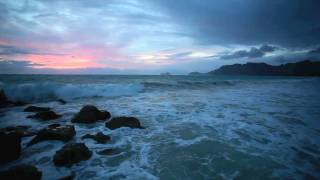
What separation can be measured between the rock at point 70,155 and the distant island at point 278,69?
110409 mm

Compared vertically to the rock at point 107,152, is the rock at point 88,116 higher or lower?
higher

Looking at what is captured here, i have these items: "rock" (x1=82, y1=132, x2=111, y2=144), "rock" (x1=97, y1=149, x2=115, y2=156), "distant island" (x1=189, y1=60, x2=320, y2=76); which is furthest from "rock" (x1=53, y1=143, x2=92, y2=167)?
"distant island" (x1=189, y1=60, x2=320, y2=76)

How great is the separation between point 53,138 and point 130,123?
103 inches

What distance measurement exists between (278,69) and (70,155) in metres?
136

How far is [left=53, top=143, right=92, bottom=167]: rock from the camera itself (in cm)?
439

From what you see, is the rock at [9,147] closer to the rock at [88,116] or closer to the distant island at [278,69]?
the rock at [88,116]

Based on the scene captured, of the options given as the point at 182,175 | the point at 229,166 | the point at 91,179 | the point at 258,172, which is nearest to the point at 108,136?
the point at 91,179

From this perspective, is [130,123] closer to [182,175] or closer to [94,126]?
[94,126]

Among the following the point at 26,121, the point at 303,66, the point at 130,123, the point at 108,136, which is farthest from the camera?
the point at 303,66

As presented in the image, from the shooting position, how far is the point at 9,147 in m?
4.70

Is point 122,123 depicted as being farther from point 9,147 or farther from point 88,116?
point 9,147

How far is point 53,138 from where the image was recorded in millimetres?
5793

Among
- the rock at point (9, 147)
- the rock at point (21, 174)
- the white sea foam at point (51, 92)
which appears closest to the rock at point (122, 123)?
the rock at point (9, 147)

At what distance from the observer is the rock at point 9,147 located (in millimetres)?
4574
